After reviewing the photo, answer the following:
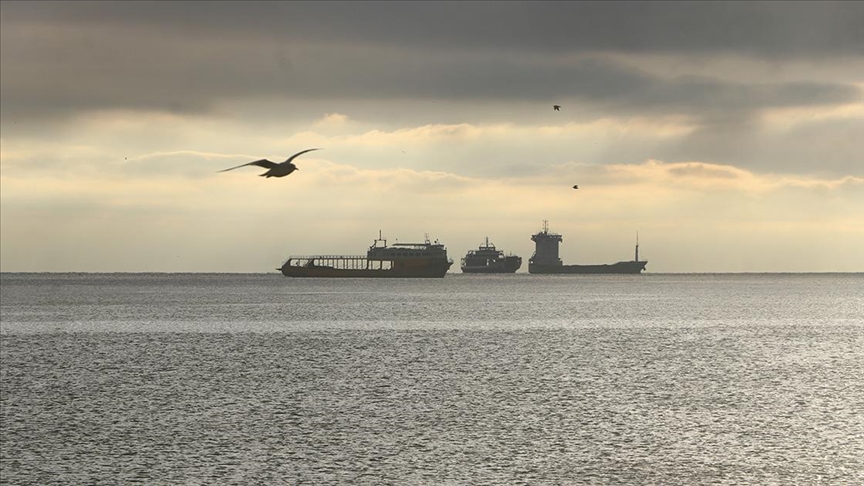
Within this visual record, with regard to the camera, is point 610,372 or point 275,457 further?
point 610,372

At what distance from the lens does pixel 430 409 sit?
30562 mm

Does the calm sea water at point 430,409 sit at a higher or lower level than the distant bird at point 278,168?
lower

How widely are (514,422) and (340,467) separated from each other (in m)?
7.31

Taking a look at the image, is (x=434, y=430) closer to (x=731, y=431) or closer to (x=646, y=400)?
(x=731, y=431)

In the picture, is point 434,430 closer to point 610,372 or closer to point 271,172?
point 271,172

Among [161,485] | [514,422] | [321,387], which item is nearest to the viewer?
[161,485]

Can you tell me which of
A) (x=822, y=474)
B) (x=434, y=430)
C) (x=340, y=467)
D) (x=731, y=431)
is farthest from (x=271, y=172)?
(x=822, y=474)

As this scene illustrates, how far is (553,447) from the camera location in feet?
78.6

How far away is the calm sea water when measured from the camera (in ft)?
70.3

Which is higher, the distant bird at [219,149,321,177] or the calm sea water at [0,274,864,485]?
the distant bird at [219,149,321,177]

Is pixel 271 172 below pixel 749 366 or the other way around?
the other way around

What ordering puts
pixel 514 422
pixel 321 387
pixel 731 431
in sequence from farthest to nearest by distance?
pixel 321 387
pixel 514 422
pixel 731 431

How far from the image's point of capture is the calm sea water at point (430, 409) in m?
21.4

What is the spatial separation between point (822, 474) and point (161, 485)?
12.6m
